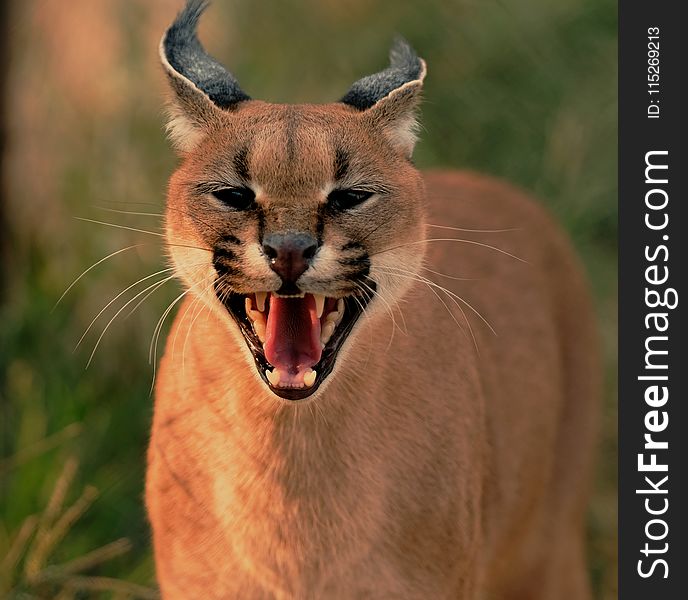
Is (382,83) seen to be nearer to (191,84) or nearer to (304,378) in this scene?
(191,84)

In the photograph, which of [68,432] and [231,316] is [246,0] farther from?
[231,316]

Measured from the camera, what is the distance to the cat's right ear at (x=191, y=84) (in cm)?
342

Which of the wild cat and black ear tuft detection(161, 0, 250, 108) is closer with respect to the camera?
the wild cat

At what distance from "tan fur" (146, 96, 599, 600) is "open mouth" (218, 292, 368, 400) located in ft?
0.28

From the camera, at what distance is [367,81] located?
357 cm

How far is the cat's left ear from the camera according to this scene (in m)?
3.40

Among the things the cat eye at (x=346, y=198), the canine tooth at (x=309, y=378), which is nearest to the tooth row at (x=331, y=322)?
the canine tooth at (x=309, y=378)

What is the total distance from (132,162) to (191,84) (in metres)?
3.10

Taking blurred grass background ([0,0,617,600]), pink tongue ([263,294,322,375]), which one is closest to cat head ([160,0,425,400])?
pink tongue ([263,294,322,375])

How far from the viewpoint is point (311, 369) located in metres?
3.09

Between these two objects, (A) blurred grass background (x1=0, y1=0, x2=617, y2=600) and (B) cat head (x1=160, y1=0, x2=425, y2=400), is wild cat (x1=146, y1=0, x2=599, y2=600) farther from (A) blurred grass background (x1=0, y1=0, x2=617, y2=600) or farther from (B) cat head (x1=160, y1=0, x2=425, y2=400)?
(A) blurred grass background (x1=0, y1=0, x2=617, y2=600)

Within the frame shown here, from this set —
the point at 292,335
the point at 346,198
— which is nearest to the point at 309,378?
the point at 292,335
